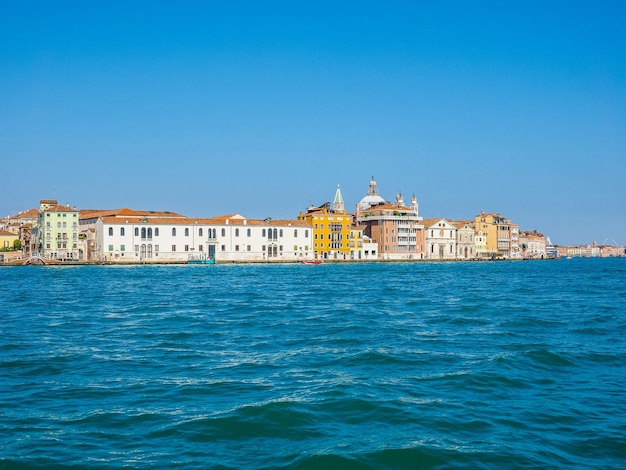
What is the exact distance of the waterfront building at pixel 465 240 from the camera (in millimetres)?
92562

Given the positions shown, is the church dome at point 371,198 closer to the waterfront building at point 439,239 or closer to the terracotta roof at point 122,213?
the waterfront building at point 439,239

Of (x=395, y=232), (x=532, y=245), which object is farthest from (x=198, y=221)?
(x=532, y=245)

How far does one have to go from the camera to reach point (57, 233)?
6350cm

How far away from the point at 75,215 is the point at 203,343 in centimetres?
5626

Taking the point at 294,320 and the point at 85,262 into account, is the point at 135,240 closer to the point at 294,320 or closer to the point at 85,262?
the point at 85,262

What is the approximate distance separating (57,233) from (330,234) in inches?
1230

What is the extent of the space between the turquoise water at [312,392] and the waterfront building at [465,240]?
76096 millimetres

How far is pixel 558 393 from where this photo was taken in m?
8.98

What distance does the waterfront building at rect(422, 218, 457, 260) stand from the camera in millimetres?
88000

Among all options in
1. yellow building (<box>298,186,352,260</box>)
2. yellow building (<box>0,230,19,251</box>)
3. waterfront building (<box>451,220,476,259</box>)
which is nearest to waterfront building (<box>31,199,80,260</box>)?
yellow building (<box>0,230,19,251</box>)

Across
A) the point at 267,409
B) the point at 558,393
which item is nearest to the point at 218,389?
the point at 267,409

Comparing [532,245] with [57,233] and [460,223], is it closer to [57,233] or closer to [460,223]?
[460,223]

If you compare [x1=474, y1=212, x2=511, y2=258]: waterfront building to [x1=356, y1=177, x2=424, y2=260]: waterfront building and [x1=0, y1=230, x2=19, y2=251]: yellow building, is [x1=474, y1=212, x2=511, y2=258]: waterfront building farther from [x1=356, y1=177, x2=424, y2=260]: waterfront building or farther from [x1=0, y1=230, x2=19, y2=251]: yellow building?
[x1=0, y1=230, x2=19, y2=251]: yellow building

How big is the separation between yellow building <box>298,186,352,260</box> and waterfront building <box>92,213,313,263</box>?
2759 millimetres
